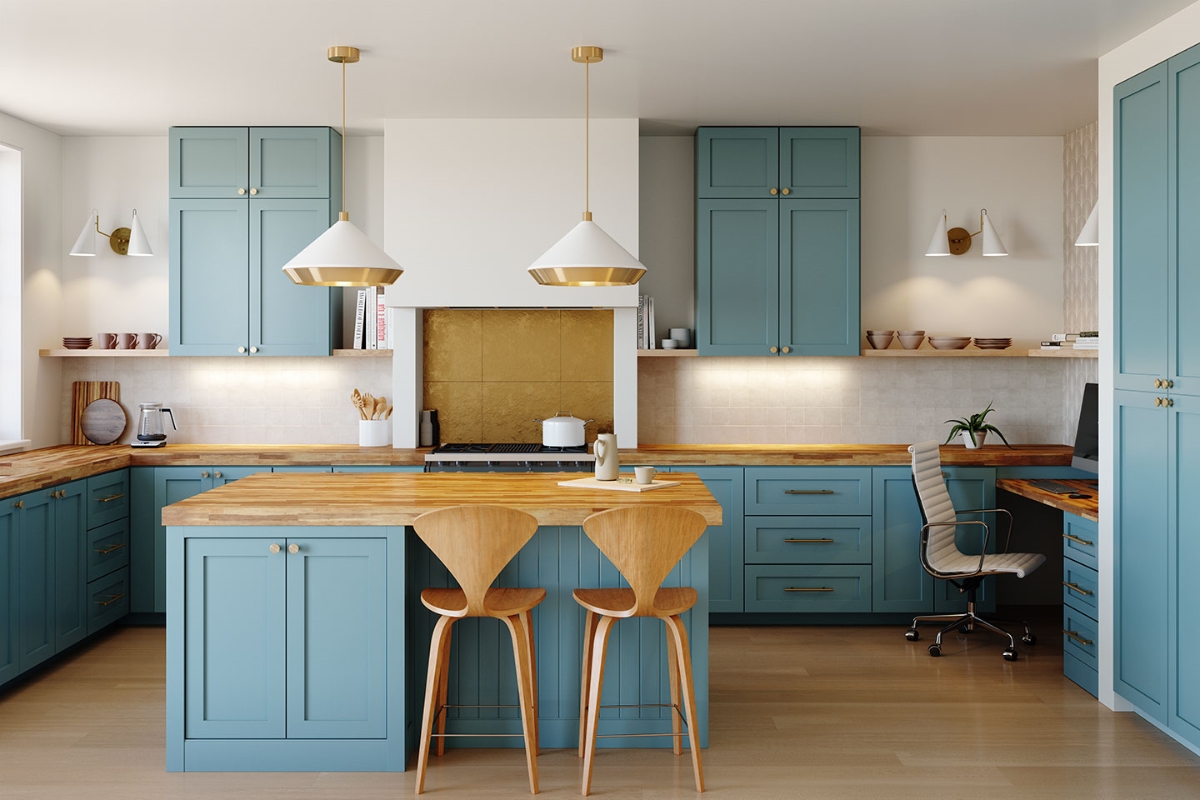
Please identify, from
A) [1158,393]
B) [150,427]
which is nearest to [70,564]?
[150,427]

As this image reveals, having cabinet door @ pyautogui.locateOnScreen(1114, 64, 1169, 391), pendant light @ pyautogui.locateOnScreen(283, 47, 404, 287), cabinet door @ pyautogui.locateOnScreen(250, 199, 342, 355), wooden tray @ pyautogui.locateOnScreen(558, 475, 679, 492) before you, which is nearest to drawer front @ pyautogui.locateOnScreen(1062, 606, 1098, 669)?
cabinet door @ pyautogui.locateOnScreen(1114, 64, 1169, 391)

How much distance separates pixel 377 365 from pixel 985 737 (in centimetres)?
378

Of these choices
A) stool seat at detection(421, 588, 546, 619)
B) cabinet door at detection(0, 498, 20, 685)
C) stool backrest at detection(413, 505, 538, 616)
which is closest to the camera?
stool backrest at detection(413, 505, 538, 616)

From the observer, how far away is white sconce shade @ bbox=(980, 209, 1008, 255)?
5531 mm

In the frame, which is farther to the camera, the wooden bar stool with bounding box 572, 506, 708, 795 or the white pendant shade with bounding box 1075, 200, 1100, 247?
the white pendant shade with bounding box 1075, 200, 1100, 247

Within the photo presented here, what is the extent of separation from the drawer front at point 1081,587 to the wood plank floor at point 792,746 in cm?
36

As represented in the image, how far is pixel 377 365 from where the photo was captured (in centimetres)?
586

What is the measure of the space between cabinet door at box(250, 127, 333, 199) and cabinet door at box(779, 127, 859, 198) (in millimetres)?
2469

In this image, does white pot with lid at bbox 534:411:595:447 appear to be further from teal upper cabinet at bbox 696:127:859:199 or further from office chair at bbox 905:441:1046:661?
office chair at bbox 905:441:1046:661

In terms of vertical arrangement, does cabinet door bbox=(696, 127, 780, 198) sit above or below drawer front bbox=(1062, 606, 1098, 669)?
above

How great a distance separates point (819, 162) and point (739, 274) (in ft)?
2.48

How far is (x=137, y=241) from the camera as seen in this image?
5.47 meters

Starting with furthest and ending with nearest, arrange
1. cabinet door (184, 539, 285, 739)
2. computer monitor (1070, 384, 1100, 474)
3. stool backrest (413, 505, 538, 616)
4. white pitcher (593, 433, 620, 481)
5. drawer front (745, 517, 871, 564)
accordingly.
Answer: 1. drawer front (745, 517, 871, 564)
2. computer monitor (1070, 384, 1100, 474)
3. white pitcher (593, 433, 620, 481)
4. cabinet door (184, 539, 285, 739)
5. stool backrest (413, 505, 538, 616)

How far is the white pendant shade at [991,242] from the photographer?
5531 millimetres
